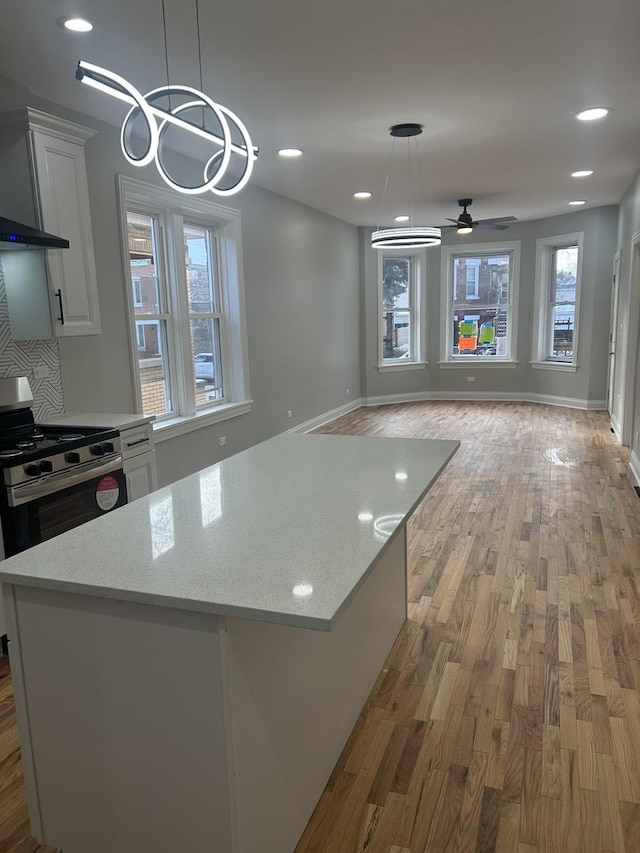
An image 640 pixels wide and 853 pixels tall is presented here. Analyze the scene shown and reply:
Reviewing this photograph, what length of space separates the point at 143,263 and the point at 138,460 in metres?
1.87

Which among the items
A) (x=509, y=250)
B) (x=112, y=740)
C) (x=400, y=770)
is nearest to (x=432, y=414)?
(x=509, y=250)

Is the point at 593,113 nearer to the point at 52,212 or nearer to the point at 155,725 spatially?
the point at 52,212

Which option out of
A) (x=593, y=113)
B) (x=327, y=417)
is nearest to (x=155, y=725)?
(x=593, y=113)

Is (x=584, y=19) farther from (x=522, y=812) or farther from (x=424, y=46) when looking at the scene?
(x=522, y=812)

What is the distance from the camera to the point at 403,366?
32.1ft

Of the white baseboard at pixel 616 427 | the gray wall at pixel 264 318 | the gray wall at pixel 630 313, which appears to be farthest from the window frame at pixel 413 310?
the white baseboard at pixel 616 427

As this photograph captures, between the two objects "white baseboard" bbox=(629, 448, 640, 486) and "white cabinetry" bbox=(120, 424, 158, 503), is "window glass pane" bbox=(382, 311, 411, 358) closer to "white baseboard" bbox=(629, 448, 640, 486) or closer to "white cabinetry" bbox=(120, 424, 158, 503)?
"white baseboard" bbox=(629, 448, 640, 486)

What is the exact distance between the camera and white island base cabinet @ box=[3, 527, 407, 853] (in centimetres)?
137

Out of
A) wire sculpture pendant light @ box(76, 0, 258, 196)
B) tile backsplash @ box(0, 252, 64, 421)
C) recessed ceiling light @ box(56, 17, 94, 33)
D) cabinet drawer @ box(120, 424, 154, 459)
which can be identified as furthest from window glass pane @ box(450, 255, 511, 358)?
wire sculpture pendant light @ box(76, 0, 258, 196)

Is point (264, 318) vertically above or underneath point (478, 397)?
above

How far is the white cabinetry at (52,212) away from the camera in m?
3.10

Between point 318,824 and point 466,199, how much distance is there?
21.7 ft

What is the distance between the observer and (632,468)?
5.39m

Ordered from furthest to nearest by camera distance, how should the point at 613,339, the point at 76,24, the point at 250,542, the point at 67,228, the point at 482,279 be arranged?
the point at 482,279 → the point at 613,339 → the point at 67,228 → the point at 76,24 → the point at 250,542
